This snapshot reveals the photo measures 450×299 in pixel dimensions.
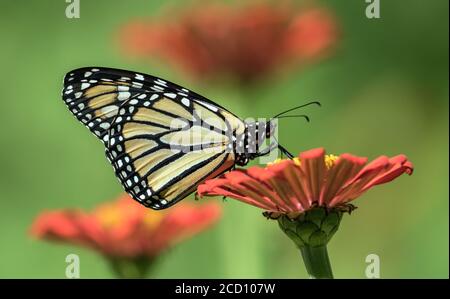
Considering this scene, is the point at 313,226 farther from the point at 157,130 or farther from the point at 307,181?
the point at 157,130

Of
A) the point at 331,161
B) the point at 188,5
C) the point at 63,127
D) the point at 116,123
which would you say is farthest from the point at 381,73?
the point at 331,161

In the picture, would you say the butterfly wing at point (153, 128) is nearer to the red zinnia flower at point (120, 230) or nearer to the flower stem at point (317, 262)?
the red zinnia flower at point (120, 230)

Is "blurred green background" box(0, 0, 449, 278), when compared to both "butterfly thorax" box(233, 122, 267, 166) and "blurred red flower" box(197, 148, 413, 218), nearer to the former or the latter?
"butterfly thorax" box(233, 122, 267, 166)

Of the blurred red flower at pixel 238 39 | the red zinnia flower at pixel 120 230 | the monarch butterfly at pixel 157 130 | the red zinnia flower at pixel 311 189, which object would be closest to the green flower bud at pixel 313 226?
the red zinnia flower at pixel 311 189

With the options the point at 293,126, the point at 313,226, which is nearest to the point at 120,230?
the point at 313,226
